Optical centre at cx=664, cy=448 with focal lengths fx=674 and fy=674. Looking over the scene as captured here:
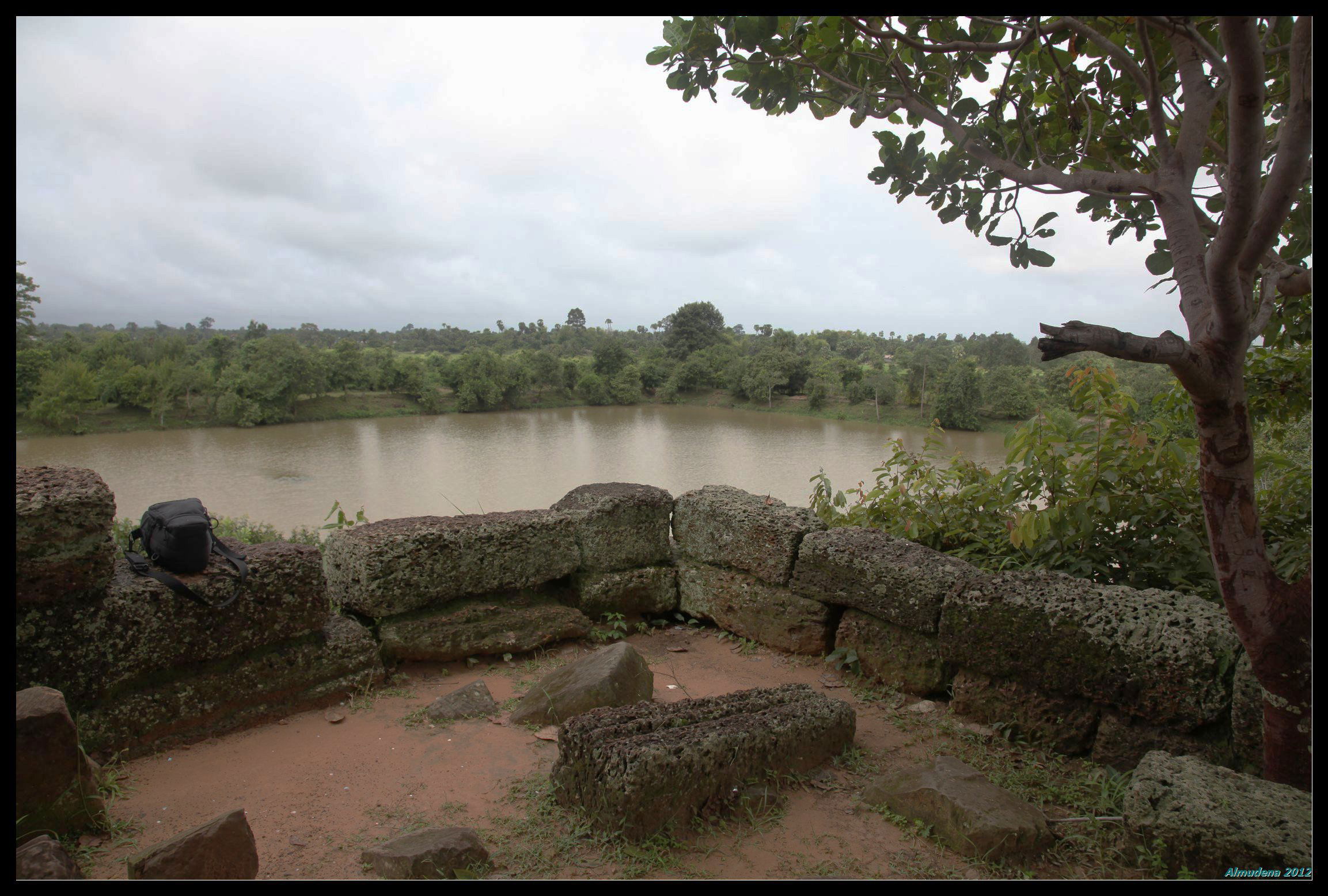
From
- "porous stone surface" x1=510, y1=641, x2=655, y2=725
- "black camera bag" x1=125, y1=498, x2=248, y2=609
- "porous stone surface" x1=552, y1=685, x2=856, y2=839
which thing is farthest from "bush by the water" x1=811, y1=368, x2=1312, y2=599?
"black camera bag" x1=125, y1=498, x2=248, y2=609

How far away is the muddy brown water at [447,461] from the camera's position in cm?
1490

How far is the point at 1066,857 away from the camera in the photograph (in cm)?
211

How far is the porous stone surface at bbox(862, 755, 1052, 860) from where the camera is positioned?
2.07 metres

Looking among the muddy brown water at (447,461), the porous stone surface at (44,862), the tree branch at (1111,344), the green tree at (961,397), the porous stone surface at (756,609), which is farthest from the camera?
the muddy brown water at (447,461)

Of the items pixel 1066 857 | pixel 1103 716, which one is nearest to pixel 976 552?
pixel 1103 716

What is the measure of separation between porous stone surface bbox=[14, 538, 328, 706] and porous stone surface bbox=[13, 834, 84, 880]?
3.56 feet

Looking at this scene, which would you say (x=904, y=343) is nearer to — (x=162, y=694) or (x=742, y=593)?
(x=742, y=593)

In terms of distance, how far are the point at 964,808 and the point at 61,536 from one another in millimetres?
3395

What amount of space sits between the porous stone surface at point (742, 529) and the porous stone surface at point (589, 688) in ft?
3.64

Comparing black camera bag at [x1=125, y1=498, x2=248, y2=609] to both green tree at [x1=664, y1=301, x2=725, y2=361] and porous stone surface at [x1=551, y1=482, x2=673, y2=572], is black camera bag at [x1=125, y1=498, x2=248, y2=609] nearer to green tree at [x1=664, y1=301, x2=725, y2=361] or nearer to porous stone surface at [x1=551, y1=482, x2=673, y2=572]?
porous stone surface at [x1=551, y1=482, x2=673, y2=572]

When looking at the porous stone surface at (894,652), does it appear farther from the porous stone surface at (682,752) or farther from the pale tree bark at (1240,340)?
the pale tree bark at (1240,340)

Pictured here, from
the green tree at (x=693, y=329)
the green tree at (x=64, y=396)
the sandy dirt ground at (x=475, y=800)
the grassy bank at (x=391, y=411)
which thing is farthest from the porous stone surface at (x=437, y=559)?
the green tree at (x=693, y=329)
